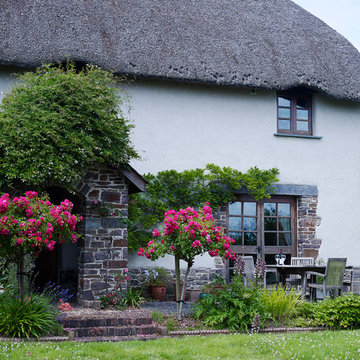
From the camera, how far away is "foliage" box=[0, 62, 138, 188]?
8469mm

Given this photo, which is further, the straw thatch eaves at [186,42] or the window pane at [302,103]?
the window pane at [302,103]

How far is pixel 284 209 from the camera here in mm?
12305

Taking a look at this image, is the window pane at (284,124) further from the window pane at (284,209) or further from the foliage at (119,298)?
the foliage at (119,298)

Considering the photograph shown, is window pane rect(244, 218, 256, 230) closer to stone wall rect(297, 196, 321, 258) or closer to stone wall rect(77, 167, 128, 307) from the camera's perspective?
stone wall rect(297, 196, 321, 258)

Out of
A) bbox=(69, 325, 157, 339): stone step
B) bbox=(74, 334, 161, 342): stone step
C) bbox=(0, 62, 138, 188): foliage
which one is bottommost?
bbox=(74, 334, 161, 342): stone step

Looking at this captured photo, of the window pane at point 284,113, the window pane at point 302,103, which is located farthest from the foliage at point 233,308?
the window pane at point 302,103

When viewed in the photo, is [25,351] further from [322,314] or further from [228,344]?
[322,314]

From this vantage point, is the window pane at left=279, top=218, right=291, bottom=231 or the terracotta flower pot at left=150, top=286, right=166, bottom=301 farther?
the window pane at left=279, top=218, right=291, bottom=231

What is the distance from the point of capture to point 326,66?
12.7m

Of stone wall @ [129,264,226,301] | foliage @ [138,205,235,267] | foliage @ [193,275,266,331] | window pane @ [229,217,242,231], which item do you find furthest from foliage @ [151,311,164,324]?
window pane @ [229,217,242,231]

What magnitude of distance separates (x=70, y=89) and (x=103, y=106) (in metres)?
0.62

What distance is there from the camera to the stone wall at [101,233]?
28.8 feet

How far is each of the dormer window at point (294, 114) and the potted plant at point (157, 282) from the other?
411 cm

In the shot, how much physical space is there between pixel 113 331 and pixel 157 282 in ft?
11.5
